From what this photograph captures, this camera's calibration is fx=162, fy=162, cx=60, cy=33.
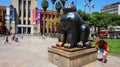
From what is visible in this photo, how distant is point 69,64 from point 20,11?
216ft

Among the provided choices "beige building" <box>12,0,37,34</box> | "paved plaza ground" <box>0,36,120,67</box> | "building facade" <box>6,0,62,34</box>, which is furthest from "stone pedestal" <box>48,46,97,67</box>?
"beige building" <box>12,0,37,34</box>

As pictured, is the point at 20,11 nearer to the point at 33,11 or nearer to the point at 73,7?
the point at 33,11

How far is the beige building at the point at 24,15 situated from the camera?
6856cm

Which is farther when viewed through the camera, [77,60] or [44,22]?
[44,22]

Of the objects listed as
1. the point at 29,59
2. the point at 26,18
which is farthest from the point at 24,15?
the point at 29,59

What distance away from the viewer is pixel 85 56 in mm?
7938

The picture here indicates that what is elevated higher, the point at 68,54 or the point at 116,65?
the point at 68,54

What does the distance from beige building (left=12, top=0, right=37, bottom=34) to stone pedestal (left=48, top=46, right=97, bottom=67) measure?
62.1 m

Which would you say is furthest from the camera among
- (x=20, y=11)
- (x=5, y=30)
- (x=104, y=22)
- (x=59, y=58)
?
(x=20, y=11)

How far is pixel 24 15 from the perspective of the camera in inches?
2781

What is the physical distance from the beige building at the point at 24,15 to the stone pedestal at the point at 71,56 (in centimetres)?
6207

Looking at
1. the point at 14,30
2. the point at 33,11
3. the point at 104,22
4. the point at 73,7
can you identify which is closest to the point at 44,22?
the point at 33,11

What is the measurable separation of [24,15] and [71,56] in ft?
217

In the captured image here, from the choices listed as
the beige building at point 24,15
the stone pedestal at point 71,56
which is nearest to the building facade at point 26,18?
the beige building at point 24,15
